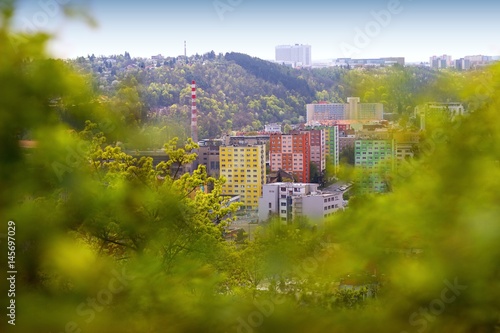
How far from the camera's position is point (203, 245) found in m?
1.50

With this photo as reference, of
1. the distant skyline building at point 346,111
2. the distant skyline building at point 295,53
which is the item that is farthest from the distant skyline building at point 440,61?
the distant skyline building at point 295,53

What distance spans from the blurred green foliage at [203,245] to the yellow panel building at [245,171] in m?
1.30

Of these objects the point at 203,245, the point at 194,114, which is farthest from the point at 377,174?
the point at 194,114

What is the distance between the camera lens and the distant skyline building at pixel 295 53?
5.65m

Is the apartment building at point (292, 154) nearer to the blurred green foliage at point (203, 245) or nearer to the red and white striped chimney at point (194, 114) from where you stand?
the red and white striped chimney at point (194, 114)

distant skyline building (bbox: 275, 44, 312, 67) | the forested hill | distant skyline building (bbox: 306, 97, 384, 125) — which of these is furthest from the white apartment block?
distant skyline building (bbox: 275, 44, 312, 67)

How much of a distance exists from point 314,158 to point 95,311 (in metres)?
4.19

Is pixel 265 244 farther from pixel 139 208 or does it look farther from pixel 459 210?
pixel 459 210

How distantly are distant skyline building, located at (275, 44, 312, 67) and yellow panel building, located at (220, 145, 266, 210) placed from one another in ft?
3.16

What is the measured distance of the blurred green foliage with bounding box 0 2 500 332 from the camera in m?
1.14

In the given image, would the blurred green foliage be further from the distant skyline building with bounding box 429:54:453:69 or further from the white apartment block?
the distant skyline building with bounding box 429:54:453:69

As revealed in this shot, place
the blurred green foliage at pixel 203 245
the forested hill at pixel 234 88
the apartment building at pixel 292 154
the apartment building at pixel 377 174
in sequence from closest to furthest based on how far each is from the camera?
the blurred green foliage at pixel 203 245, the apartment building at pixel 377 174, the forested hill at pixel 234 88, the apartment building at pixel 292 154

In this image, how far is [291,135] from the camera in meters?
6.57

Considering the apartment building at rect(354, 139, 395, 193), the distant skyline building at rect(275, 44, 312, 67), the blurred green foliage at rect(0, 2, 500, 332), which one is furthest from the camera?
the distant skyline building at rect(275, 44, 312, 67)
